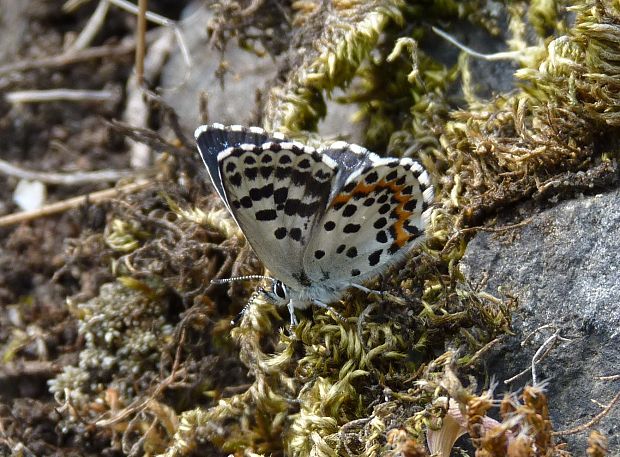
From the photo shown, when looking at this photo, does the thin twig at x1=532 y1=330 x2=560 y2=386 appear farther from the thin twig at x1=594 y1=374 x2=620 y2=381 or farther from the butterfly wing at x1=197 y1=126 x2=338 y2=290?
the butterfly wing at x1=197 y1=126 x2=338 y2=290

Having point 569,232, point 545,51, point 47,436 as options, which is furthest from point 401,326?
point 47,436

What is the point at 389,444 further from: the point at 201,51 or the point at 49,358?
the point at 201,51

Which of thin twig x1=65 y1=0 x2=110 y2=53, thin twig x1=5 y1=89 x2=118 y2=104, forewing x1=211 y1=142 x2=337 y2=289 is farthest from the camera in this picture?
thin twig x1=65 y1=0 x2=110 y2=53

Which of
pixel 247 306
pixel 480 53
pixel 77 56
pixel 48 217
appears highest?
pixel 480 53

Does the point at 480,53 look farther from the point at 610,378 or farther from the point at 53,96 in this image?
the point at 53,96

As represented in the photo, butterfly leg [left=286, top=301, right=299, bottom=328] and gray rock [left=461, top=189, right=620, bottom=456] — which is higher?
gray rock [left=461, top=189, right=620, bottom=456]

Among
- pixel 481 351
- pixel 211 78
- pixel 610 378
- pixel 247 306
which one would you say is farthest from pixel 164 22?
pixel 610 378

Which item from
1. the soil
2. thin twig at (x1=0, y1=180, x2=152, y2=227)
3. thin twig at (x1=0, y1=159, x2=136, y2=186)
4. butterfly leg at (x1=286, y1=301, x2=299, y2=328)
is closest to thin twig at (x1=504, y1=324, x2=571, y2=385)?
butterfly leg at (x1=286, y1=301, x2=299, y2=328)
